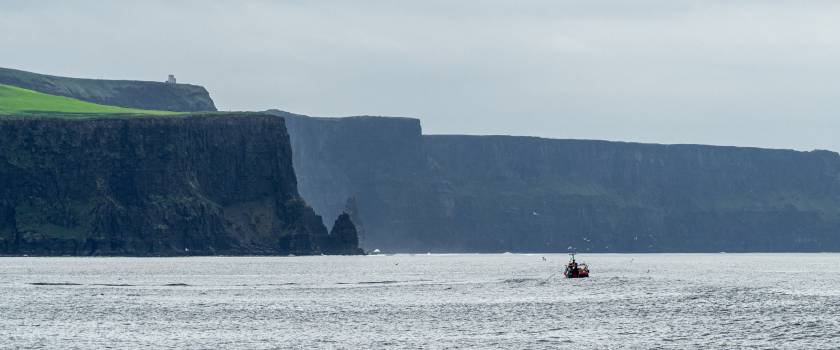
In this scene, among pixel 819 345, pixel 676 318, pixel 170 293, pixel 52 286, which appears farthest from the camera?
pixel 52 286

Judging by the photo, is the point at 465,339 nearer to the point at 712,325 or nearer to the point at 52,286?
the point at 712,325

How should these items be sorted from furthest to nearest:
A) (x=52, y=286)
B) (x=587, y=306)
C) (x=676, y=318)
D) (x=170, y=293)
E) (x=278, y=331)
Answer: (x=52, y=286)
(x=170, y=293)
(x=587, y=306)
(x=676, y=318)
(x=278, y=331)

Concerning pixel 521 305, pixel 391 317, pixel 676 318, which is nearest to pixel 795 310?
pixel 676 318

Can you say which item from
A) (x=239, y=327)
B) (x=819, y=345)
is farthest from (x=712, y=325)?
(x=239, y=327)

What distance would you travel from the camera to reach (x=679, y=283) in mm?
196250

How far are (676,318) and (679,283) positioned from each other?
65159 mm

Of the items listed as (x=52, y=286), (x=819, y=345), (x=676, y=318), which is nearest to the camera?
(x=819, y=345)

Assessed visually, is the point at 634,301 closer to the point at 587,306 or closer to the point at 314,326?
the point at 587,306

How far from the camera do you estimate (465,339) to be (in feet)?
375

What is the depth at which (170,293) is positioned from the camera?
171875mm

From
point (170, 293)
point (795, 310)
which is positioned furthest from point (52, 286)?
point (795, 310)

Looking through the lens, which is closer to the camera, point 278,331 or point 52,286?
point 278,331

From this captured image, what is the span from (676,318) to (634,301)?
23007 millimetres

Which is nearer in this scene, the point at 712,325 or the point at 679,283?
the point at 712,325
